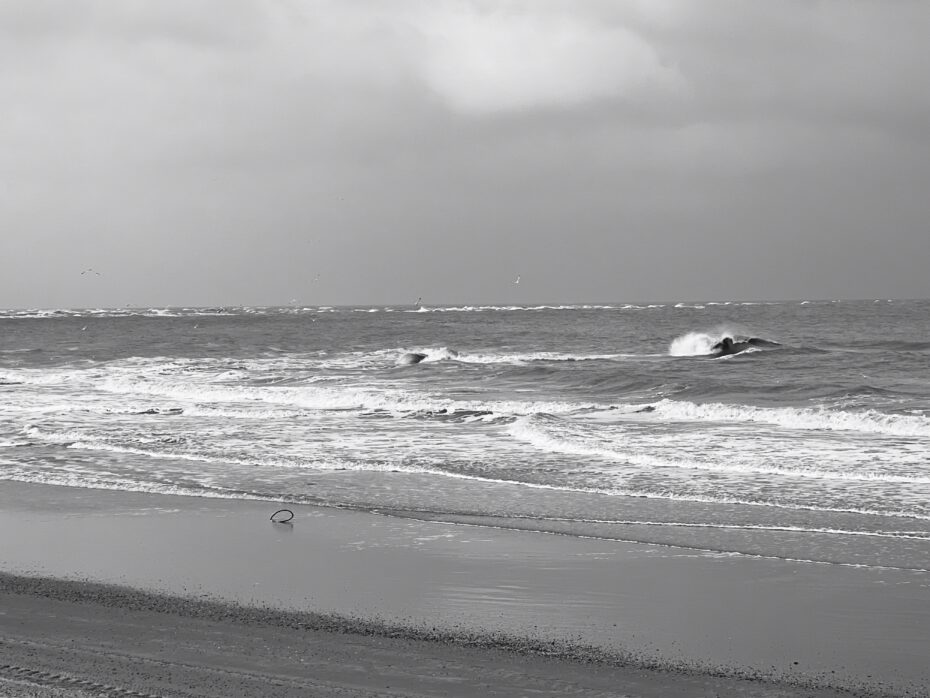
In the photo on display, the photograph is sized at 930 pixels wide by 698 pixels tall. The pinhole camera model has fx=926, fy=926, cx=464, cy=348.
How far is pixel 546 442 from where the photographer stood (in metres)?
16.6

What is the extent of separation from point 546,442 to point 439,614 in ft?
32.1

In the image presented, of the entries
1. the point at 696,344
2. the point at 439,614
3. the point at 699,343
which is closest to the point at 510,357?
the point at 696,344

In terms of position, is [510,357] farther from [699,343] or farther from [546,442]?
[546,442]

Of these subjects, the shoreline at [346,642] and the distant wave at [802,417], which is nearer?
the shoreline at [346,642]

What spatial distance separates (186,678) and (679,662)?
10.0 ft

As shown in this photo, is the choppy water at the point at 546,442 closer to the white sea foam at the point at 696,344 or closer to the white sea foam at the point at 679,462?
the white sea foam at the point at 679,462

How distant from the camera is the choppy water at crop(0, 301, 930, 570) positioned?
10.5 meters

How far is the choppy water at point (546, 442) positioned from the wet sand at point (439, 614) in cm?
133

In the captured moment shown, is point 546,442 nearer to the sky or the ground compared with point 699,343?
nearer to the ground

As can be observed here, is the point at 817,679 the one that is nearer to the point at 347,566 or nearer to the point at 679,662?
the point at 679,662

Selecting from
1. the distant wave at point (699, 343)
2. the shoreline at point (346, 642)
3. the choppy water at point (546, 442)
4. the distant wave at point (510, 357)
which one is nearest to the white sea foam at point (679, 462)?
the choppy water at point (546, 442)

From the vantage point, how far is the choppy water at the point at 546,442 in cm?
1050

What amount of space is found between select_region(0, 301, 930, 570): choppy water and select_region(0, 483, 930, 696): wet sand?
1.33 m

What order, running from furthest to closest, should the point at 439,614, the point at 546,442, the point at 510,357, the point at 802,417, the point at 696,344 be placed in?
1. the point at 696,344
2. the point at 510,357
3. the point at 802,417
4. the point at 546,442
5. the point at 439,614
